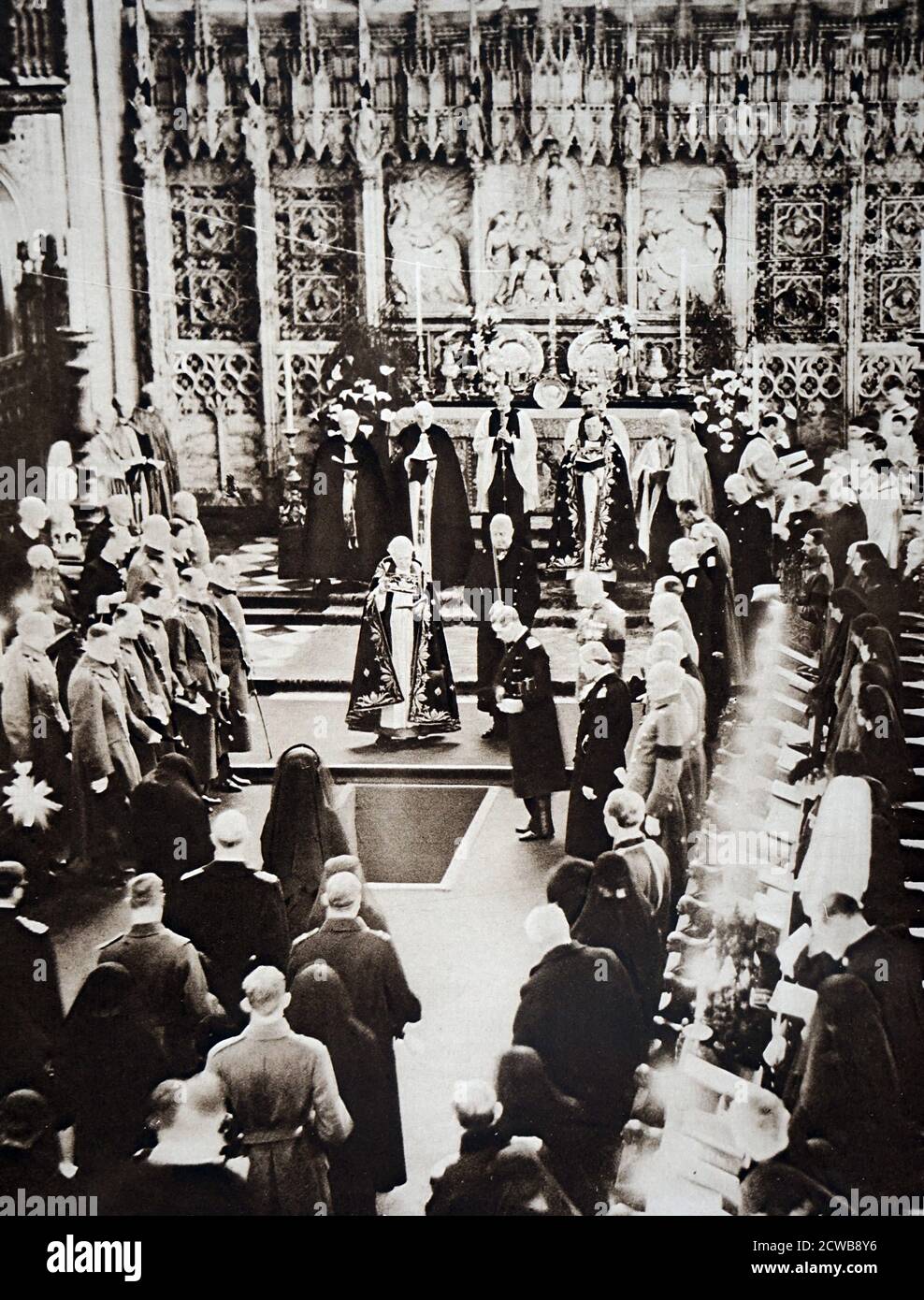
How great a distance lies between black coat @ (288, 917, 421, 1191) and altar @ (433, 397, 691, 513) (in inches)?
98.6

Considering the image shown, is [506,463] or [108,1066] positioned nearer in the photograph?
[108,1066]

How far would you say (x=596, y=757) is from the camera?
9344 millimetres

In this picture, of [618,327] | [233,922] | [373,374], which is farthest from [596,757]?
[373,374]

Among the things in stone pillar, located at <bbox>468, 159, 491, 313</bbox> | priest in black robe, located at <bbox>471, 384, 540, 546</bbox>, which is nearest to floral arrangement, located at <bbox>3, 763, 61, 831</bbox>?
priest in black robe, located at <bbox>471, 384, 540, 546</bbox>

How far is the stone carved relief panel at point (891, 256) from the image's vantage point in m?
9.50

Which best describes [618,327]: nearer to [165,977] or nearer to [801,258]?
[801,258]

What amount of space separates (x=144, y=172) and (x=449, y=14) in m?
1.87

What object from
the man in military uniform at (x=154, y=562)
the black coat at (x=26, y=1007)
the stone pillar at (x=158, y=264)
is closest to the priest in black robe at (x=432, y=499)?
the man in military uniform at (x=154, y=562)

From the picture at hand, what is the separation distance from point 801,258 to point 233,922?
4693mm

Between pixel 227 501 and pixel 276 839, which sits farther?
pixel 227 501

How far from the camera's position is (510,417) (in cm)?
978

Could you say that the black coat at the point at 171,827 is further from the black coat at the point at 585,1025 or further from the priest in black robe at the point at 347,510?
the black coat at the point at 585,1025
